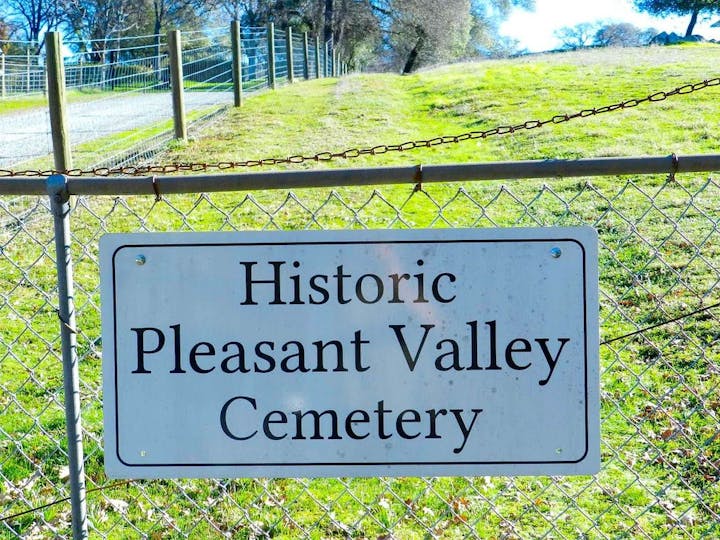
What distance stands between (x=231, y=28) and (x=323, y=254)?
1319 centimetres

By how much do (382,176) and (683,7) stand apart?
49558 millimetres

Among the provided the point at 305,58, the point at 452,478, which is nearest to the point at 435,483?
the point at 452,478

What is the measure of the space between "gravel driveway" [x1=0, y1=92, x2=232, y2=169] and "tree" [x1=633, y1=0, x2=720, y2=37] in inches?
1461

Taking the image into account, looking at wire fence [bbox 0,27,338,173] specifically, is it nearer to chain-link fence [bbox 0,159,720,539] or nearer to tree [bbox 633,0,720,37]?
chain-link fence [bbox 0,159,720,539]

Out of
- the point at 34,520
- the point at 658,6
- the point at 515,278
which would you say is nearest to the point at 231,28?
the point at 34,520

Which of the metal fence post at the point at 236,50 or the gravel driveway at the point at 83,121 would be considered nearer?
the gravel driveway at the point at 83,121

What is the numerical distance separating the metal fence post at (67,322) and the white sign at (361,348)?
0.20 meters

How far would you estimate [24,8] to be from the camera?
1594 inches

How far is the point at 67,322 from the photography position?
8.66ft

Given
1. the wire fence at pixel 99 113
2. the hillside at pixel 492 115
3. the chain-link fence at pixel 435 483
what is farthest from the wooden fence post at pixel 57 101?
the hillside at pixel 492 115

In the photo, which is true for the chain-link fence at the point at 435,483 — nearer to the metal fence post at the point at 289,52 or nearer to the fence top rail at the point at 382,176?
the fence top rail at the point at 382,176

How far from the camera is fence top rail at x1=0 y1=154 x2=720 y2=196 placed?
2.64 meters

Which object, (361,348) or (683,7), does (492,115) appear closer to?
(361,348)

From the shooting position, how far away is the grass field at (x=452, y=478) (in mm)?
3500
